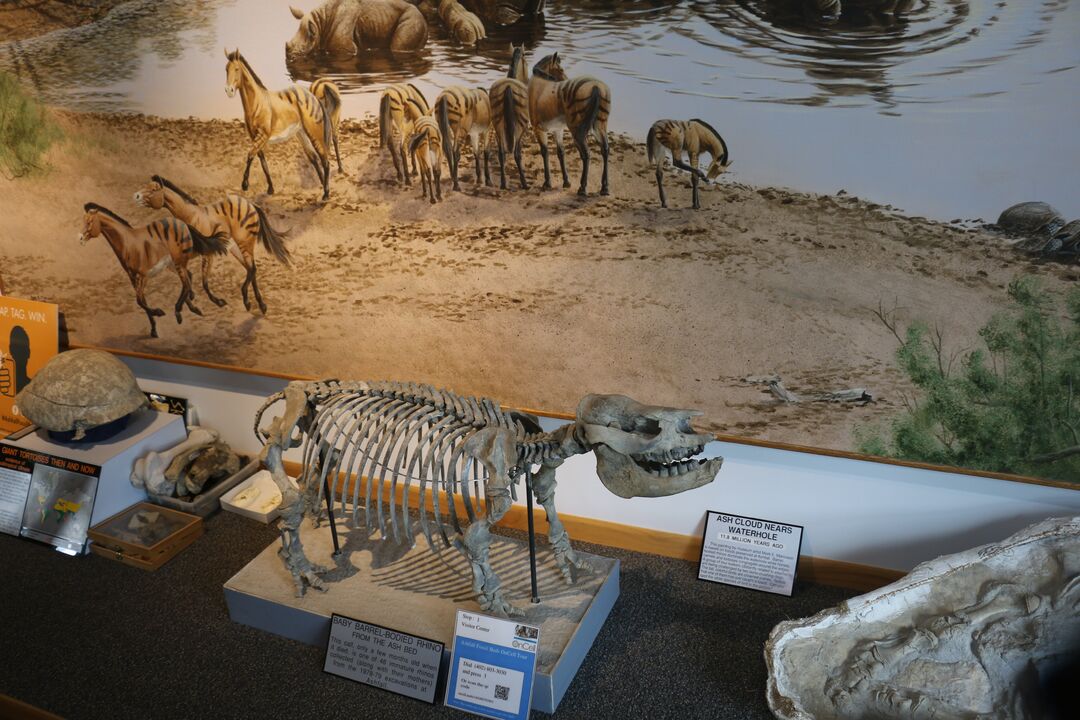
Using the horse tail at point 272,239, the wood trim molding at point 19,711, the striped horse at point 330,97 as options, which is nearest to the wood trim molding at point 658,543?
the horse tail at point 272,239

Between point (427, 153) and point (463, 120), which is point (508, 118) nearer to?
point (463, 120)

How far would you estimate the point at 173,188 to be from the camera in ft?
11.0

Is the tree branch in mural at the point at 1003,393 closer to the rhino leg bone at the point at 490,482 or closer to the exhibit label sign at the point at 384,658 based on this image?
the rhino leg bone at the point at 490,482

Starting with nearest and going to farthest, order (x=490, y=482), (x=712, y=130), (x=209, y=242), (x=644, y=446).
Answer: (x=644, y=446)
(x=490, y=482)
(x=712, y=130)
(x=209, y=242)

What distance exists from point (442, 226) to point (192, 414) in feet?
A: 5.95

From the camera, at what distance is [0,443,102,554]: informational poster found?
3.33 metres

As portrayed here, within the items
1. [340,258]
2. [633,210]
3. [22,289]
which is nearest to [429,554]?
[340,258]

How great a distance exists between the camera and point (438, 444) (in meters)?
2.45

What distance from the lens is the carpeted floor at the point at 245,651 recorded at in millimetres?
2465

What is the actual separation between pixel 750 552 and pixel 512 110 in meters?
1.84

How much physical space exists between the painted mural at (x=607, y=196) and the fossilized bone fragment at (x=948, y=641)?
14.1 inches

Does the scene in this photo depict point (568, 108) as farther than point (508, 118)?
No

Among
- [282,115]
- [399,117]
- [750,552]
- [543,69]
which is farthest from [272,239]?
[750,552]

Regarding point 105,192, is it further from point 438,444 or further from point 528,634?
point 528,634
